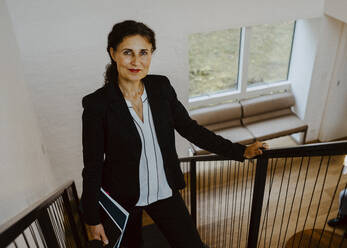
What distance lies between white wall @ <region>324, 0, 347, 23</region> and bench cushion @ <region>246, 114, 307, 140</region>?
2.01 meters

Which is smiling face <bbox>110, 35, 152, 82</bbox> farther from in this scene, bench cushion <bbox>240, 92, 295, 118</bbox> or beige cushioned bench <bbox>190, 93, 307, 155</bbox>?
bench cushion <bbox>240, 92, 295, 118</bbox>

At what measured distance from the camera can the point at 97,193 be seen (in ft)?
6.59

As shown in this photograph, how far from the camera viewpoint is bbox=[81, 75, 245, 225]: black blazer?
1.92 m

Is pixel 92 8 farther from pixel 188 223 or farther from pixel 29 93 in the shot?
pixel 188 223

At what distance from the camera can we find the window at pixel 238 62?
5.96 metres

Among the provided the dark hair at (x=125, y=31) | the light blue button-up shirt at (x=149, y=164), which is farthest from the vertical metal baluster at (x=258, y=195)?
the dark hair at (x=125, y=31)

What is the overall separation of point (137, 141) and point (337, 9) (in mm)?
4626

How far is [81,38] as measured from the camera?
4570 millimetres

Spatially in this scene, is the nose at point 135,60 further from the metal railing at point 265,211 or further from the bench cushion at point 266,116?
the bench cushion at point 266,116

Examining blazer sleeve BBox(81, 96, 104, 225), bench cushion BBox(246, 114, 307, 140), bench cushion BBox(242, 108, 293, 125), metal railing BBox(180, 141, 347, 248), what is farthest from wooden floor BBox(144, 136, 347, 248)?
blazer sleeve BBox(81, 96, 104, 225)

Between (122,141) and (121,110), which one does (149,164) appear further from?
(121,110)

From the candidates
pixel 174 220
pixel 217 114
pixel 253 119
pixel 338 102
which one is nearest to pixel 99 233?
pixel 174 220

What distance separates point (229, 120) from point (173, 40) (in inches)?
85.1

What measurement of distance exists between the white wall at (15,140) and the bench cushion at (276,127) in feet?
12.2
